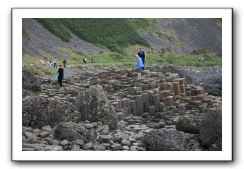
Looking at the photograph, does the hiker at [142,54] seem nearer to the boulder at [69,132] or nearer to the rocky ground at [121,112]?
the rocky ground at [121,112]

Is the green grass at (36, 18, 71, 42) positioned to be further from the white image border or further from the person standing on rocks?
the person standing on rocks

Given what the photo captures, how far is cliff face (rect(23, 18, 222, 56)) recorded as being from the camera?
1110 cm

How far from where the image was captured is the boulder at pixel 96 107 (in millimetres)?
11227

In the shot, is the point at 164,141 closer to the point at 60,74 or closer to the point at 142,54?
the point at 142,54

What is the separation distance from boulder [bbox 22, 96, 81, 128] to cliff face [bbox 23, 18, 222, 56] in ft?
1.73

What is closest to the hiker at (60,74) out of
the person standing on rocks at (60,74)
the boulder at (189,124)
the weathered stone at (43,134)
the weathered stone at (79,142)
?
the person standing on rocks at (60,74)

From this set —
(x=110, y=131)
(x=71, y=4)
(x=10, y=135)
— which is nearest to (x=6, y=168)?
(x=10, y=135)

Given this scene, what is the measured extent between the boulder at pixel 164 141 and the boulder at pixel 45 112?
824mm

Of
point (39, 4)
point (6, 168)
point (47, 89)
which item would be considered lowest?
point (6, 168)

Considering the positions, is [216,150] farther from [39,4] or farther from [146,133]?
[39,4]

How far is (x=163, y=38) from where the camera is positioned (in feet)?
37.4

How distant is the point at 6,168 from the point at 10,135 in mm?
355

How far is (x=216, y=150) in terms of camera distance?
10953 millimetres

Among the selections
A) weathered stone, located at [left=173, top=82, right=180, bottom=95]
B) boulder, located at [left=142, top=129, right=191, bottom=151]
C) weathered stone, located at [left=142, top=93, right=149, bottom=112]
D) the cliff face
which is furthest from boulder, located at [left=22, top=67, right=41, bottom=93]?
weathered stone, located at [left=173, top=82, right=180, bottom=95]
